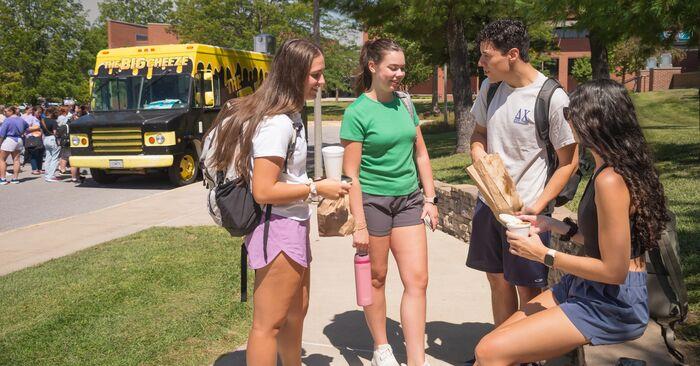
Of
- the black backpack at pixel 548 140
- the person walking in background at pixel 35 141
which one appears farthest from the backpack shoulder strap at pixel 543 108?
the person walking in background at pixel 35 141

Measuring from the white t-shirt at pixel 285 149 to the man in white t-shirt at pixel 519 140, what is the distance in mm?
911

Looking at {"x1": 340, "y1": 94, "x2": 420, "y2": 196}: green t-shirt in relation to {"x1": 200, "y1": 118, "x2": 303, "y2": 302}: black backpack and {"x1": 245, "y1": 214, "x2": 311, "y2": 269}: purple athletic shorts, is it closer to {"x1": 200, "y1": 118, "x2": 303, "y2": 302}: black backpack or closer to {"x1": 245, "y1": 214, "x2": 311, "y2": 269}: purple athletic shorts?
{"x1": 200, "y1": 118, "x2": 303, "y2": 302}: black backpack

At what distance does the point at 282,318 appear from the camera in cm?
305

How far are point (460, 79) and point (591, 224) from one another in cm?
1352

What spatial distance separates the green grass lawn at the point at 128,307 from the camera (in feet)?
13.8

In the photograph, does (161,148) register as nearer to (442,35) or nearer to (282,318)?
(442,35)

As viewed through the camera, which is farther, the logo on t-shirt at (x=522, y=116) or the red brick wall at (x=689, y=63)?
the red brick wall at (x=689, y=63)

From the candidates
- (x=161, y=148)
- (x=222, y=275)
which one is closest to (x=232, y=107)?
(x=222, y=275)

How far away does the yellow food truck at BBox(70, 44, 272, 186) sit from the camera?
1327 centimetres

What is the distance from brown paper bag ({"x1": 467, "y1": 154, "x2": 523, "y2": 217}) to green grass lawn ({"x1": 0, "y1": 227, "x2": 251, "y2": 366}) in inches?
85.1

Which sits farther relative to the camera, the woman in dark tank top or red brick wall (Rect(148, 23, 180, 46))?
red brick wall (Rect(148, 23, 180, 46))

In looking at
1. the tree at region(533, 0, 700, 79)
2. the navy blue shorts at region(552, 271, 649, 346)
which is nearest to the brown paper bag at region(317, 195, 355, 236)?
the navy blue shorts at region(552, 271, 649, 346)

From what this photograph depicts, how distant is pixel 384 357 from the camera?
12.4ft

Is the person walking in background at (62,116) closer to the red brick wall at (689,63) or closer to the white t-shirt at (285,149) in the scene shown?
the white t-shirt at (285,149)
